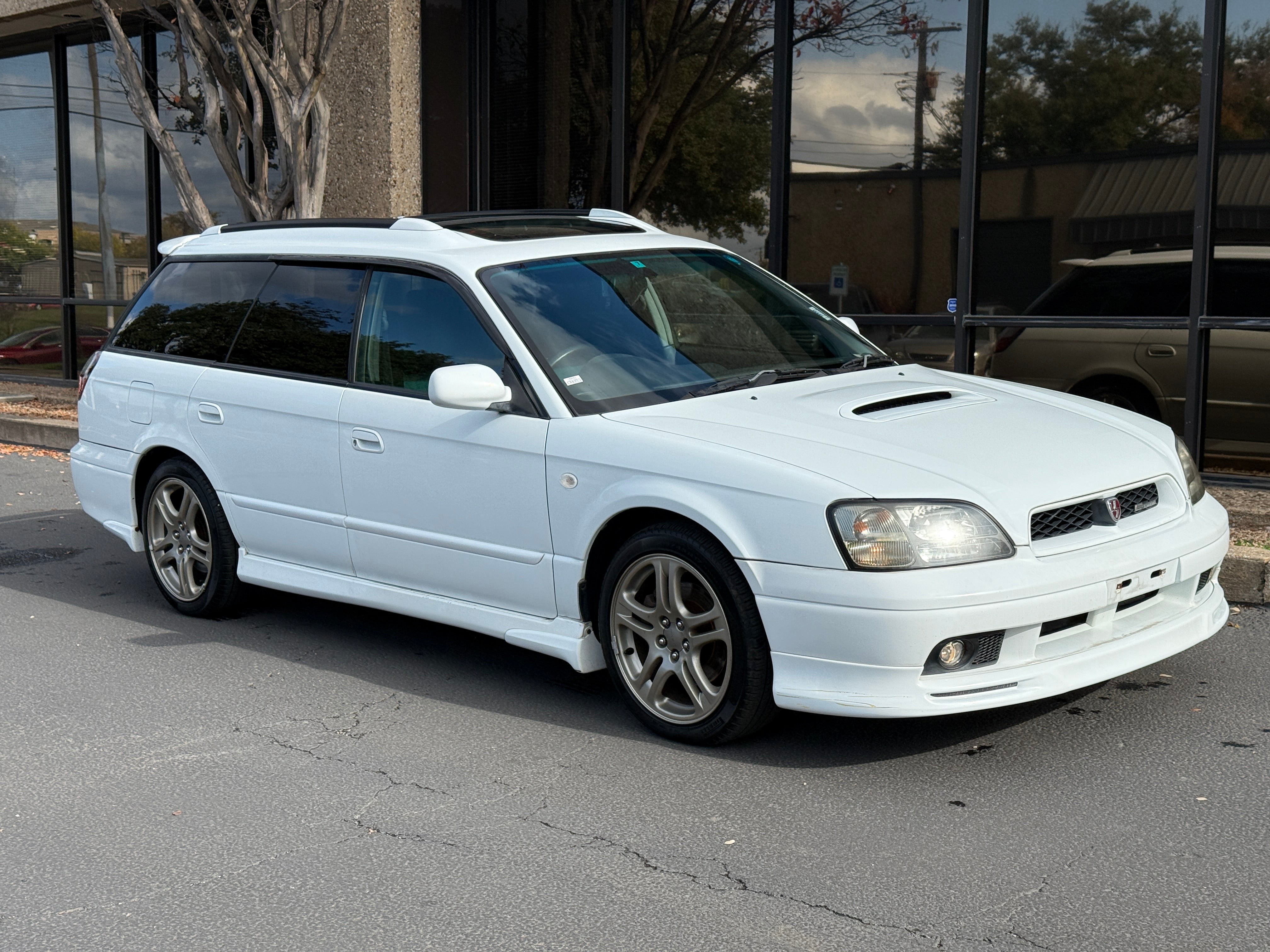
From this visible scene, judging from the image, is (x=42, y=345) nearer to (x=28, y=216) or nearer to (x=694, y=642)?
(x=28, y=216)

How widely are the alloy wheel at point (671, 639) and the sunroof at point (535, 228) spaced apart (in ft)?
5.55

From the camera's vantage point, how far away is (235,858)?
12.2 ft

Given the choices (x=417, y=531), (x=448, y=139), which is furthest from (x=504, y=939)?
(x=448, y=139)

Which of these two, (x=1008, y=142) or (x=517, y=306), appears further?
(x=1008, y=142)

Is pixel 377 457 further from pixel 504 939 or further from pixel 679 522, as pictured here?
pixel 504 939

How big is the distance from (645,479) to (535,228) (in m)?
1.78

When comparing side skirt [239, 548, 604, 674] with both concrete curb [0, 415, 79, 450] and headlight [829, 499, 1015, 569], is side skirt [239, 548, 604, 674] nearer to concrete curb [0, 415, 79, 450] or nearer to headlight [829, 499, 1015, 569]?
headlight [829, 499, 1015, 569]

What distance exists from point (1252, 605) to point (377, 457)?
3939mm

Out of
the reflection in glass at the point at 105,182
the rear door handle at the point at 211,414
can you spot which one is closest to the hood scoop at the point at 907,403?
the rear door handle at the point at 211,414

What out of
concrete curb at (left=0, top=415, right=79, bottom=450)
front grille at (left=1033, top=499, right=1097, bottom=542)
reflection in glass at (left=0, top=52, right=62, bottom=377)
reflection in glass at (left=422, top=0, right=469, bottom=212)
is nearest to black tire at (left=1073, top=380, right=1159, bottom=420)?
front grille at (left=1033, top=499, right=1097, bottom=542)

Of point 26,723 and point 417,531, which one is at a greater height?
point 417,531

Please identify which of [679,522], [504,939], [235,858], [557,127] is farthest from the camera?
[557,127]

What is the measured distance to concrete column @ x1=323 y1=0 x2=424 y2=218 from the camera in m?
12.2

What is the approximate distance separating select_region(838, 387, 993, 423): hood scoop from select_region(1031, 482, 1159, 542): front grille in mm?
641
